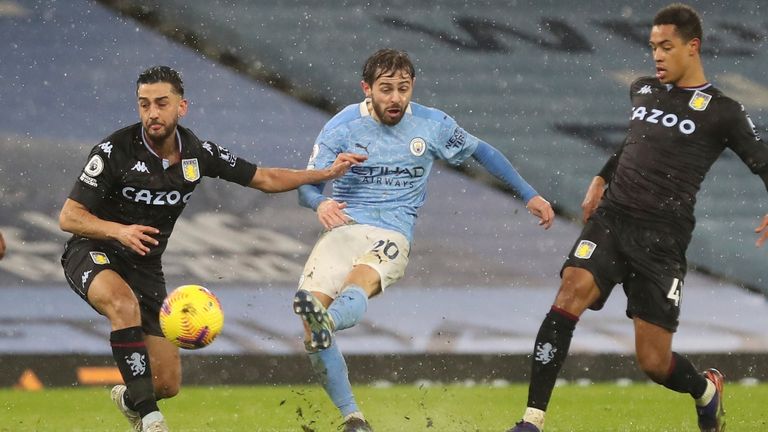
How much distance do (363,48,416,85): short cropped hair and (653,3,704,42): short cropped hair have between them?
1254 millimetres

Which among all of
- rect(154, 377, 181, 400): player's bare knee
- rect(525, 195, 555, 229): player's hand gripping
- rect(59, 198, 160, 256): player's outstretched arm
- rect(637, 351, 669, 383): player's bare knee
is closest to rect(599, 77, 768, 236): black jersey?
rect(525, 195, 555, 229): player's hand gripping

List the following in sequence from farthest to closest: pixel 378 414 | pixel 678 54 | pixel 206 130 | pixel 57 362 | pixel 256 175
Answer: pixel 206 130, pixel 57 362, pixel 378 414, pixel 256 175, pixel 678 54

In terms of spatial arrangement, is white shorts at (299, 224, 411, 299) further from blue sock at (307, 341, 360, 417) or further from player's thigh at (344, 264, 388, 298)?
blue sock at (307, 341, 360, 417)

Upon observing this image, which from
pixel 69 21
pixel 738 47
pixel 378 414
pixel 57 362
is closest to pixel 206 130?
pixel 69 21

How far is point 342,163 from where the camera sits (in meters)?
6.25

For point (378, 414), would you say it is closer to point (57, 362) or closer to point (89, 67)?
point (57, 362)

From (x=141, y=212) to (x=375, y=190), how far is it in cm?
119

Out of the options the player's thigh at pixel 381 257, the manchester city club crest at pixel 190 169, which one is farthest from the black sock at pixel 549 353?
the manchester city club crest at pixel 190 169

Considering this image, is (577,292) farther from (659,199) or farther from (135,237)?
(135,237)

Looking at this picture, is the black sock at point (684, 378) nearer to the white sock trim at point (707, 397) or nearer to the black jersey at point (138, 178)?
the white sock trim at point (707, 397)

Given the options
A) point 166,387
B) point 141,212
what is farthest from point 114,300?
point 166,387

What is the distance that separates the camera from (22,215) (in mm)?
11250

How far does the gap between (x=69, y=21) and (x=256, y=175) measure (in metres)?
6.11

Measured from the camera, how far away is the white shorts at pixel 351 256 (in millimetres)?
6168
